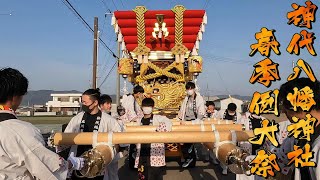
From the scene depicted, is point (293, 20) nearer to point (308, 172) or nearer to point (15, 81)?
point (308, 172)

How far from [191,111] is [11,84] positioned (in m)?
5.84

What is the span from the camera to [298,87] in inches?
78.2

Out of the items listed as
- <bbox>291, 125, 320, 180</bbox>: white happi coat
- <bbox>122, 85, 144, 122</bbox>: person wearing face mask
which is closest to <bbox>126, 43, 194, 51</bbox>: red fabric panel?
<bbox>122, 85, 144, 122</bbox>: person wearing face mask

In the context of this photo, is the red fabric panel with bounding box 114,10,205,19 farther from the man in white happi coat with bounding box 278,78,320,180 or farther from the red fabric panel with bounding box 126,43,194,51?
the man in white happi coat with bounding box 278,78,320,180

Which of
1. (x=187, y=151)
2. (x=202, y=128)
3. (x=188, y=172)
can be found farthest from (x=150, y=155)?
(x=187, y=151)

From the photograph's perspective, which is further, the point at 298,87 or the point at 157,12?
the point at 157,12

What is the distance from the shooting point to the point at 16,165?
2.04 metres

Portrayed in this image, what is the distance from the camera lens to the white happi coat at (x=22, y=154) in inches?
78.5

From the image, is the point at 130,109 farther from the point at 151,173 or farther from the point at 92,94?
the point at 92,94

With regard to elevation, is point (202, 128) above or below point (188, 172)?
above

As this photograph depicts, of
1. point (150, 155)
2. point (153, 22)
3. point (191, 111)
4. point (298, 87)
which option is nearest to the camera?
point (298, 87)

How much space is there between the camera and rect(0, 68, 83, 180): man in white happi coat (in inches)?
78.6

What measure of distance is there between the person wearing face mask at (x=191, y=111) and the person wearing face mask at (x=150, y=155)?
2.40 meters

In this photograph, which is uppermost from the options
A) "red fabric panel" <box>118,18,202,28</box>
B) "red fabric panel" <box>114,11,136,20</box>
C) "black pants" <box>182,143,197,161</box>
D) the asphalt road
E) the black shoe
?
"red fabric panel" <box>114,11,136,20</box>
